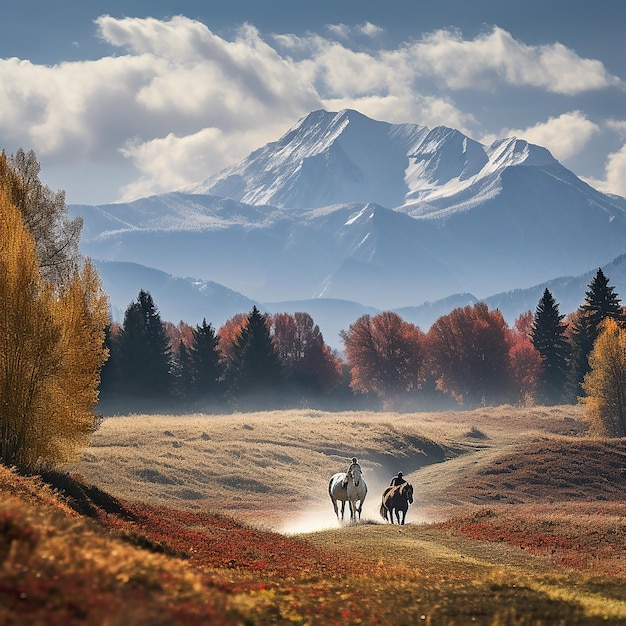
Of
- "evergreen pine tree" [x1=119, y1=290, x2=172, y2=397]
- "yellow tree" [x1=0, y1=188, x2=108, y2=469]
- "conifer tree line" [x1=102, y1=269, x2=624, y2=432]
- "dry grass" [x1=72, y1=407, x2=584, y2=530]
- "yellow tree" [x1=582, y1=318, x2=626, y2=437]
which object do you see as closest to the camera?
"yellow tree" [x1=0, y1=188, x2=108, y2=469]

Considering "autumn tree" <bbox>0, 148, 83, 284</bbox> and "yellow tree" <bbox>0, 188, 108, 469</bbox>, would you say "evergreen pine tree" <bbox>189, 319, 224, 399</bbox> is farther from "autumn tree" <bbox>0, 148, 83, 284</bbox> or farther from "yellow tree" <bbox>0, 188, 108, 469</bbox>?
"yellow tree" <bbox>0, 188, 108, 469</bbox>

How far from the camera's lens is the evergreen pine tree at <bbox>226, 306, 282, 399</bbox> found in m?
114

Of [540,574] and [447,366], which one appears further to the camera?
[447,366]

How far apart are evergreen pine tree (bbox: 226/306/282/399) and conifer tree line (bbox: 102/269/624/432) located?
6.2 inches

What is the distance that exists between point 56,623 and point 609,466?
64738mm

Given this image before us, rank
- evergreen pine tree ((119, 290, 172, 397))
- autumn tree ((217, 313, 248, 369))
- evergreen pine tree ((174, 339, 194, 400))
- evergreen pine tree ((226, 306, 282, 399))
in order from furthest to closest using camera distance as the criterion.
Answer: autumn tree ((217, 313, 248, 369))
evergreen pine tree ((226, 306, 282, 399))
evergreen pine tree ((174, 339, 194, 400))
evergreen pine tree ((119, 290, 172, 397))

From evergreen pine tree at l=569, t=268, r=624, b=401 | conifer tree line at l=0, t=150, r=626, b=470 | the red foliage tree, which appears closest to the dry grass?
conifer tree line at l=0, t=150, r=626, b=470

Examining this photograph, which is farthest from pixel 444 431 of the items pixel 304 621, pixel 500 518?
pixel 304 621

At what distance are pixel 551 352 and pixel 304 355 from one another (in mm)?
44992

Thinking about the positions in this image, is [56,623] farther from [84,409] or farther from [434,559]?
[84,409]

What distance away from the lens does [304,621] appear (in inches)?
452

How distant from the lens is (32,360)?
2738cm

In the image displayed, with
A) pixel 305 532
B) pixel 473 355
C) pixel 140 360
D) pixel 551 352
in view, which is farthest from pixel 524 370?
pixel 305 532

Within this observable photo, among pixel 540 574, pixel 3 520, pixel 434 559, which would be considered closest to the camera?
pixel 3 520
